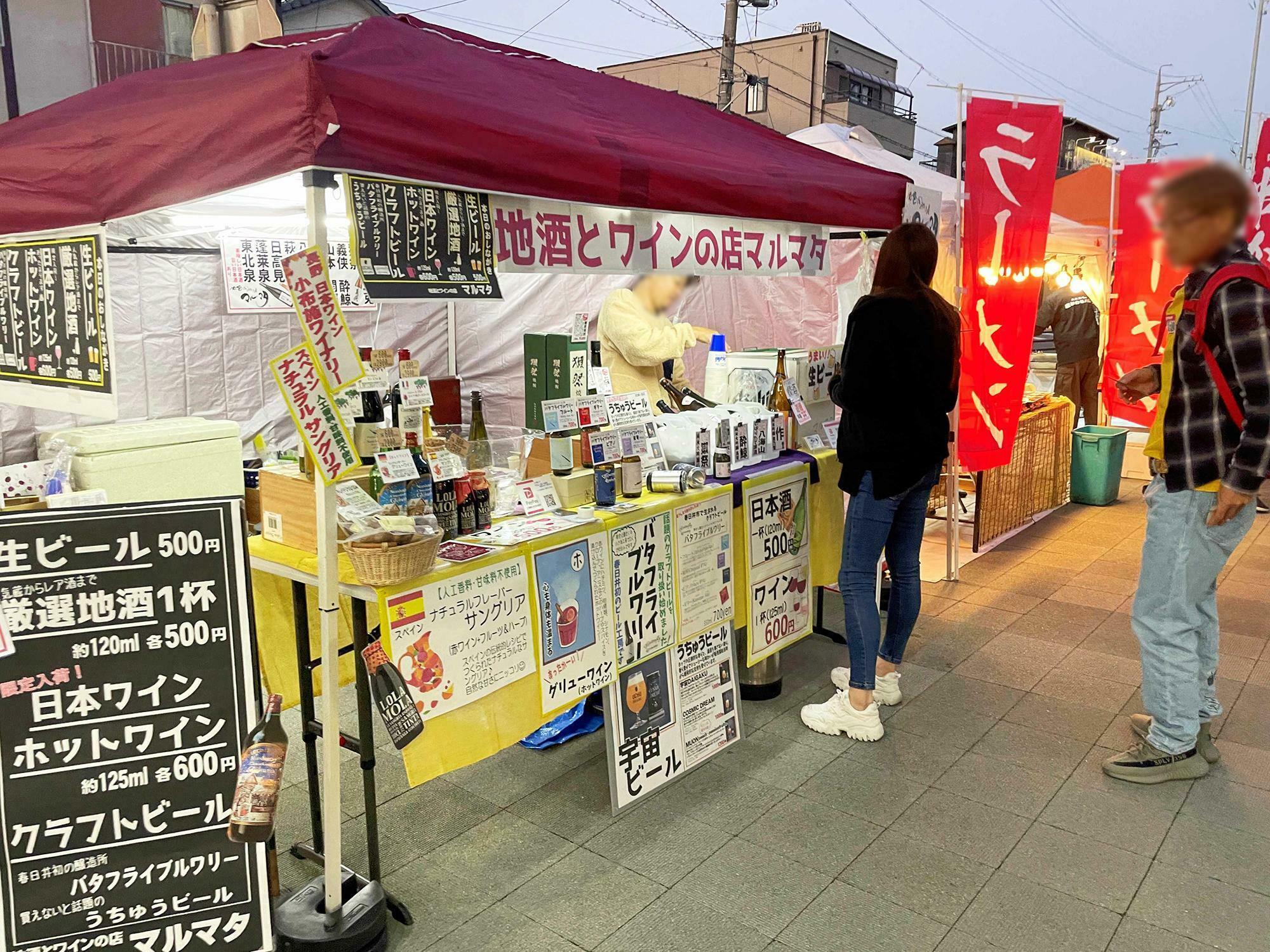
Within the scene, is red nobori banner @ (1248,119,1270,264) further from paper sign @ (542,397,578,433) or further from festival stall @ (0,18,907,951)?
paper sign @ (542,397,578,433)

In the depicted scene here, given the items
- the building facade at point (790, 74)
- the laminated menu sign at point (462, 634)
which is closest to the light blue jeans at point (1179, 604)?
the laminated menu sign at point (462, 634)

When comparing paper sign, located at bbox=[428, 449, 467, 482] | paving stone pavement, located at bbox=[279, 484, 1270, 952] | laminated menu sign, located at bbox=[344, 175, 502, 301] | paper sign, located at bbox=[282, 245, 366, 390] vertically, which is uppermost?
laminated menu sign, located at bbox=[344, 175, 502, 301]

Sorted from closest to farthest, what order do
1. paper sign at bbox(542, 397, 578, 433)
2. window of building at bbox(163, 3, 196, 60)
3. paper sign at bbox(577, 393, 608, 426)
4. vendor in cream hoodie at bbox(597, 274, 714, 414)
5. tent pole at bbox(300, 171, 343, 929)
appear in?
tent pole at bbox(300, 171, 343, 929) → paper sign at bbox(542, 397, 578, 433) → paper sign at bbox(577, 393, 608, 426) → vendor in cream hoodie at bbox(597, 274, 714, 414) → window of building at bbox(163, 3, 196, 60)

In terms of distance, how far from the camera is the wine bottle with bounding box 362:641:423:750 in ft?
6.92

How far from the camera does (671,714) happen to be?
121 inches

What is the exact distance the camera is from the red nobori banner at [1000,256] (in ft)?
15.6

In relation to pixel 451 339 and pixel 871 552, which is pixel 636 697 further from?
pixel 451 339

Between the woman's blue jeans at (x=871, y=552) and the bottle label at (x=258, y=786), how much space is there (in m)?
2.04

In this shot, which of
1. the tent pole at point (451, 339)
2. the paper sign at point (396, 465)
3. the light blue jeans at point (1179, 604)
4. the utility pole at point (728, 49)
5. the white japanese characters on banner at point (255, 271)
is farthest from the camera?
the utility pole at point (728, 49)

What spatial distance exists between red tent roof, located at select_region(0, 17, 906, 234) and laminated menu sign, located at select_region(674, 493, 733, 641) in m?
1.02

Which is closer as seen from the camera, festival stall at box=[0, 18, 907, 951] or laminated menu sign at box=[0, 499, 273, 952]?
laminated menu sign at box=[0, 499, 273, 952]

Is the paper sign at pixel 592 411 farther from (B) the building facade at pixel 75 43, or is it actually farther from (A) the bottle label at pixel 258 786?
(B) the building facade at pixel 75 43

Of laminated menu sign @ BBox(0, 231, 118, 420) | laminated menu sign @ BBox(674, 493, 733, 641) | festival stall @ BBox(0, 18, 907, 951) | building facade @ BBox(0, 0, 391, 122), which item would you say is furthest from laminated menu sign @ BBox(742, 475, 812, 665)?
building facade @ BBox(0, 0, 391, 122)

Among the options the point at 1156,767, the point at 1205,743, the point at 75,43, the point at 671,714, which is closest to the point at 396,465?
the point at 671,714
